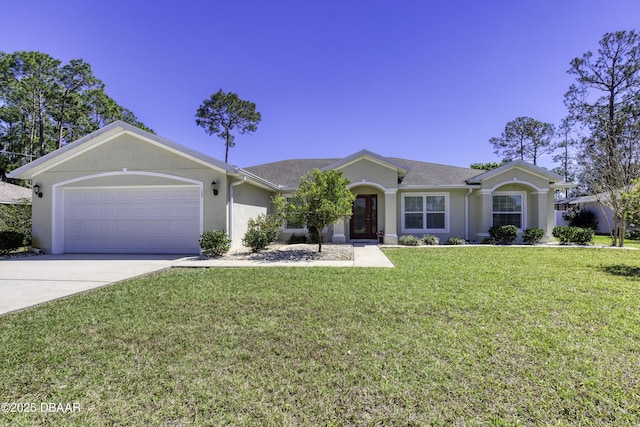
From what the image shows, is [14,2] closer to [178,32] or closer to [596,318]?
[178,32]

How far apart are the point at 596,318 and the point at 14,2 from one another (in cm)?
1844

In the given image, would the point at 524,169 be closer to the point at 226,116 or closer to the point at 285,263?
the point at 285,263

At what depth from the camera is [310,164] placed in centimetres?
1978

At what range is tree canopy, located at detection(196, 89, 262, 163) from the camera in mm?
34344

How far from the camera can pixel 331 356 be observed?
3348 millimetres

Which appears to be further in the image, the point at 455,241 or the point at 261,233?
the point at 455,241

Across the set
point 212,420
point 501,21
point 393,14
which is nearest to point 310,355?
point 212,420

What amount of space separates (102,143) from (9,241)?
16.9 ft

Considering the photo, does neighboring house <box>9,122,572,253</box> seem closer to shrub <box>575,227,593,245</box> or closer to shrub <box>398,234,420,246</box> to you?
shrub <box>398,234,420,246</box>

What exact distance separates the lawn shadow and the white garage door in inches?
521

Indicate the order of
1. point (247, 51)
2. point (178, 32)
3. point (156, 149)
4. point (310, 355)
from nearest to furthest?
point (310, 355)
point (156, 149)
point (178, 32)
point (247, 51)

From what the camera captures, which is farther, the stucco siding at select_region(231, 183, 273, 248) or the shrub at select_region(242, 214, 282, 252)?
the stucco siding at select_region(231, 183, 273, 248)

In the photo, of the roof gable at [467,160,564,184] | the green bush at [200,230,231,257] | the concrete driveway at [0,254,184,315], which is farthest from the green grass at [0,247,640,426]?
the roof gable at [467,160,564,184]

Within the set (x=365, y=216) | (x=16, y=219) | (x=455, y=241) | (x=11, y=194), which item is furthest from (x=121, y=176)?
(x=455, y=241)
